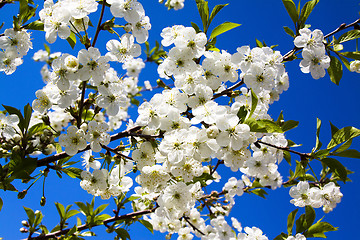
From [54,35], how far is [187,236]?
3191 mm

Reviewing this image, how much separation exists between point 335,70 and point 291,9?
0.57m

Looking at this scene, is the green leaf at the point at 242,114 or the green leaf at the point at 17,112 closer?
the green leaf at the point at 242,114

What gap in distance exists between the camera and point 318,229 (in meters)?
2.30

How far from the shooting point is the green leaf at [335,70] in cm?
200

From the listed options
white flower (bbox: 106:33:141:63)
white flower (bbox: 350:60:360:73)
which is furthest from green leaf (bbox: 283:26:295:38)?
white flower (bbox: 106:33:141:63)

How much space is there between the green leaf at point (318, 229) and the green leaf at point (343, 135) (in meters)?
0.82

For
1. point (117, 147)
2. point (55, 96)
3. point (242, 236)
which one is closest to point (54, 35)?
point (55, 96)

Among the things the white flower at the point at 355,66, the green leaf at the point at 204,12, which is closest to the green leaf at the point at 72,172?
the green leaf at the point at 204,12

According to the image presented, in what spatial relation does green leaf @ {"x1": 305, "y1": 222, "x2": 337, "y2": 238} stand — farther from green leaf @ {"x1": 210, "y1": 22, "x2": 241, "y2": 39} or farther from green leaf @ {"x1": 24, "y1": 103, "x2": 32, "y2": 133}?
green leaf @ {"x1": 24, "y1": 103, "x2": 32, "y2": 133}

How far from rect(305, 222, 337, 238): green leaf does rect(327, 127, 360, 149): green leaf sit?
2.68 ft

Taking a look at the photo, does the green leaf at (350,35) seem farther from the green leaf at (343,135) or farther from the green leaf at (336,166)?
the green leaf at (336,166)

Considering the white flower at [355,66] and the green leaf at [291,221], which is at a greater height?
the white flower at [355,66]

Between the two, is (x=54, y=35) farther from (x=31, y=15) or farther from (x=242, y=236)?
(x=242, y=236)

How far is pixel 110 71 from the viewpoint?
1.81 m
